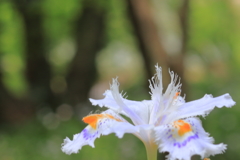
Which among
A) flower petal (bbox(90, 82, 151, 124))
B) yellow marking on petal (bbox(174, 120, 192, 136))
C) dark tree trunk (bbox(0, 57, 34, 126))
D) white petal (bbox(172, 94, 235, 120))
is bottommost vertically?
yellow marking on petal (bbox(174, 120, 192, 136))

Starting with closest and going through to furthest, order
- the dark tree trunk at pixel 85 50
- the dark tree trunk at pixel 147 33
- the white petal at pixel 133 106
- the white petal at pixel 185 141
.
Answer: the white petal at pixel 185 141, the white petal at pixel 133 106, the dark tree trunk at pixel 147 33, the dark tree trunk at pixel 85 50

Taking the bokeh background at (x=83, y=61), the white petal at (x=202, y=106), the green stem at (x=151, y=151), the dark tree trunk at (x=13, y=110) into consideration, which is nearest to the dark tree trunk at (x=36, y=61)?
the bokeh background at (x=83, y=61)

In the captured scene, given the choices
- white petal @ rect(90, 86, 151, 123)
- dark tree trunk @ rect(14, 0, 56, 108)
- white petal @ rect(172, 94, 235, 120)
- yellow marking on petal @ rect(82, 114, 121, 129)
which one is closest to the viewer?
white petal @ rect(172, 94, 235, 120)

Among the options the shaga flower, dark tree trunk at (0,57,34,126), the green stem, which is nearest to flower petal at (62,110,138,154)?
the shaga flower

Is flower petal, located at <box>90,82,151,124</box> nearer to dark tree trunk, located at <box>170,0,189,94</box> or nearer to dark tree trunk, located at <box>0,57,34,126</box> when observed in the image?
dark tree trunk, located at <box>170,0,189,94</box>

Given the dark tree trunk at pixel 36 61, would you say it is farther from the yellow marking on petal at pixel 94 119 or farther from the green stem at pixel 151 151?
the green stem at pixel 151 151

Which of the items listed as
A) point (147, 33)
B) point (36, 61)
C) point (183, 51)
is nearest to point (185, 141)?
point (147, 33)

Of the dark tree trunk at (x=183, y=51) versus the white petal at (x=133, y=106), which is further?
the dark tree trunk at (x=183, y=51)
